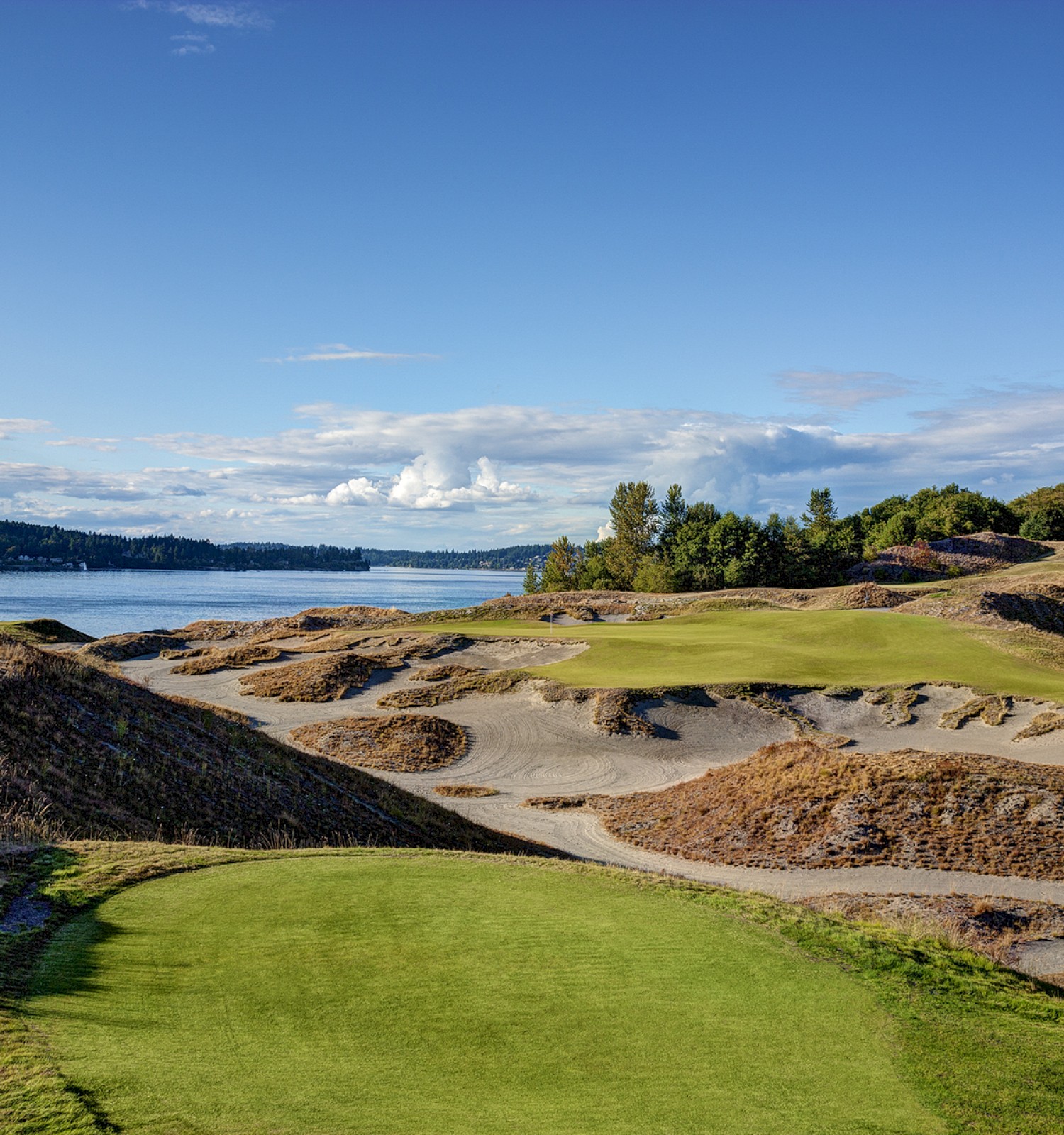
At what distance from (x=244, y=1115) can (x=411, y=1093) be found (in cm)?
85

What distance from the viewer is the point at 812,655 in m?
33.2

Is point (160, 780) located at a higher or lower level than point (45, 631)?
higher

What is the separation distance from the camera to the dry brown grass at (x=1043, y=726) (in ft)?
78.5

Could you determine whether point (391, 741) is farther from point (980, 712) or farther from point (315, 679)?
point (980, 712)

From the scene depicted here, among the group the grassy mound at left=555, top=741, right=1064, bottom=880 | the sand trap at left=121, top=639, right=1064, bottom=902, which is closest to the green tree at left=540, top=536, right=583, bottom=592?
the sand trap at left=121, top=639, right=1064, bottom=902

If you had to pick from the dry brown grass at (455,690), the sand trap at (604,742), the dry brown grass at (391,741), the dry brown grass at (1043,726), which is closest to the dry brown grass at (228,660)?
the sand trap at (604,742)

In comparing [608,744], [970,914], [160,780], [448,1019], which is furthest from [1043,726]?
[448,1019]

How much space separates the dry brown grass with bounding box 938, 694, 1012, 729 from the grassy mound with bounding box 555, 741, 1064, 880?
21.5 feet

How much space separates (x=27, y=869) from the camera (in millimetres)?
7980

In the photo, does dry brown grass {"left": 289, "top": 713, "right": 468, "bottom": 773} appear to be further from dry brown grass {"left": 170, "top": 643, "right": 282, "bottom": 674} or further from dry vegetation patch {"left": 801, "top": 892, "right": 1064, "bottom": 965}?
dry vegetation patch {"left": 801, "top": 892, "right": 1064, "bottom": 965}

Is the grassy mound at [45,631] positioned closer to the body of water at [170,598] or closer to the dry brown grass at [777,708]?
the body of water at [170,598]

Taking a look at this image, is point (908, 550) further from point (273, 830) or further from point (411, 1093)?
point (411, 1093)

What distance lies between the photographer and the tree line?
75.7 meters

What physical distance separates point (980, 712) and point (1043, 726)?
214 cm
